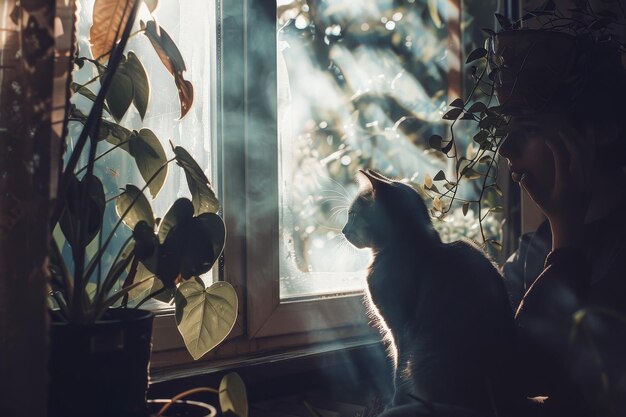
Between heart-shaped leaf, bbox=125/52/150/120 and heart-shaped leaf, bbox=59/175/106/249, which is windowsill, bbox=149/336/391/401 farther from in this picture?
heart-shaped leaf, bbox=125/52/150/120

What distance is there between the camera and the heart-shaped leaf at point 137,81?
80 centimetres

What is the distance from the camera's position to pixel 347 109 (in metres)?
1.61

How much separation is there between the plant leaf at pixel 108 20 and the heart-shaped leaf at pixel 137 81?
0.19 ft

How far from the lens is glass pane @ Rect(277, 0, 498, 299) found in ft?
4.60

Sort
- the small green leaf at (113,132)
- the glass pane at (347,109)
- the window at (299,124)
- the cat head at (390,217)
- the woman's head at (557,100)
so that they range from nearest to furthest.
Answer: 1. the small green leaf at (113,132)
2. the woman's head at (557,100)
3. the cat head at (390,217)
4. the window at (299,124)
5. the glass pane at (347,109)

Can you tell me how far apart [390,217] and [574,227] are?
311 mm

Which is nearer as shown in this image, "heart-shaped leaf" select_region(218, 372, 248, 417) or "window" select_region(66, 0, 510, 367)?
"heart-shaped leaf" select_region(218, 372, 248, 417)

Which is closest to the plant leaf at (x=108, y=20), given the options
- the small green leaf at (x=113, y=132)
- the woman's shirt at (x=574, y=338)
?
the small green leaf at (x=113, y=132)

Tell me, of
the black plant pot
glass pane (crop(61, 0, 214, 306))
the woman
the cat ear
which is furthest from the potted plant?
the woman

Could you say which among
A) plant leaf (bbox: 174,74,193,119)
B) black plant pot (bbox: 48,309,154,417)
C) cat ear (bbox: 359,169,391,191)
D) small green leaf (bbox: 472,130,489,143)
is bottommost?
black plant pot (bbox: 48,309,154,417)

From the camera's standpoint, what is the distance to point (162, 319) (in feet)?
3.57

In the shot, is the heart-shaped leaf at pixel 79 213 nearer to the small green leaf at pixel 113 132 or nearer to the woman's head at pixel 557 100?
the small green leaf at pixel 113 132

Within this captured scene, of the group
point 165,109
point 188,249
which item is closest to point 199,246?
point 188,249

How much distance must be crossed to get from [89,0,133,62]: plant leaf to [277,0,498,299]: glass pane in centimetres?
64
